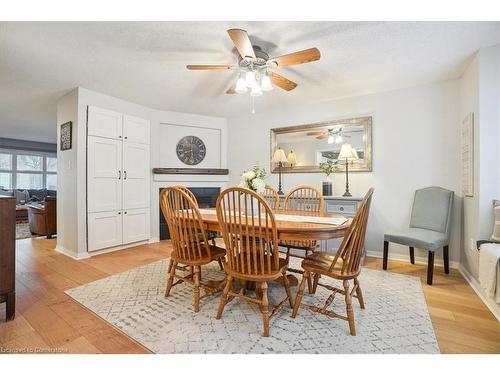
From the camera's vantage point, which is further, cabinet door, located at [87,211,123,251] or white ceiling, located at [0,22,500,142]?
cabinet door, located at [87,211,123,251]

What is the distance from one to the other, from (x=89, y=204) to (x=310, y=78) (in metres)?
3.29

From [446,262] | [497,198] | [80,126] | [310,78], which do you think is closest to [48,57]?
[80,126]

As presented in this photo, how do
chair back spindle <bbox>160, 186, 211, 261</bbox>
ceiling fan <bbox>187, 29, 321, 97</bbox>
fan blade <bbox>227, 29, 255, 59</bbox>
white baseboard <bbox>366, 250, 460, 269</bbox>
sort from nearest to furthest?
fan blade <bbox>227, 29, 255, 59</bbox> → ceiling fan <bbox>187, 29, 321, 97</bbox> → chair back spindle <bbox>160, 186, 211, 261</bbox> → white baseboard <bbox>366, 250, 460, 269</bbox>

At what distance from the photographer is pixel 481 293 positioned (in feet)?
7.04

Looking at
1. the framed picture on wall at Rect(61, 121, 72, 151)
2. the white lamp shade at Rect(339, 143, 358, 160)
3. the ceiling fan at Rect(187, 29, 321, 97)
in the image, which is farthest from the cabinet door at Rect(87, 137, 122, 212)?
the white lamp shade at Rect(339, 143, 358, 160)

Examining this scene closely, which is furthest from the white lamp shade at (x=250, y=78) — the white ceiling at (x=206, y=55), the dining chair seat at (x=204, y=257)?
the dining chair seat at (x=204, y=257)

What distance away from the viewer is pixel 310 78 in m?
2.92

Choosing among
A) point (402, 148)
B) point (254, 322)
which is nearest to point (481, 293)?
point (402, 148)

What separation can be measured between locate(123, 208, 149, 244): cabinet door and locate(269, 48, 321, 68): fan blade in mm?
3117

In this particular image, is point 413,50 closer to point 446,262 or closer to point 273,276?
point 446,262

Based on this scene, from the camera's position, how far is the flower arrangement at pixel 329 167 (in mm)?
3604

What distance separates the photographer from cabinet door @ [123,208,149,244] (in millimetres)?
3787

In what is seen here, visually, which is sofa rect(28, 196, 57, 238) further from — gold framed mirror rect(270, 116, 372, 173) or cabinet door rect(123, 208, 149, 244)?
gold framed mirror rect(270, 116, 372, 173)

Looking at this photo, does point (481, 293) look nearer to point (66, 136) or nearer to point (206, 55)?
point (206, 55)
